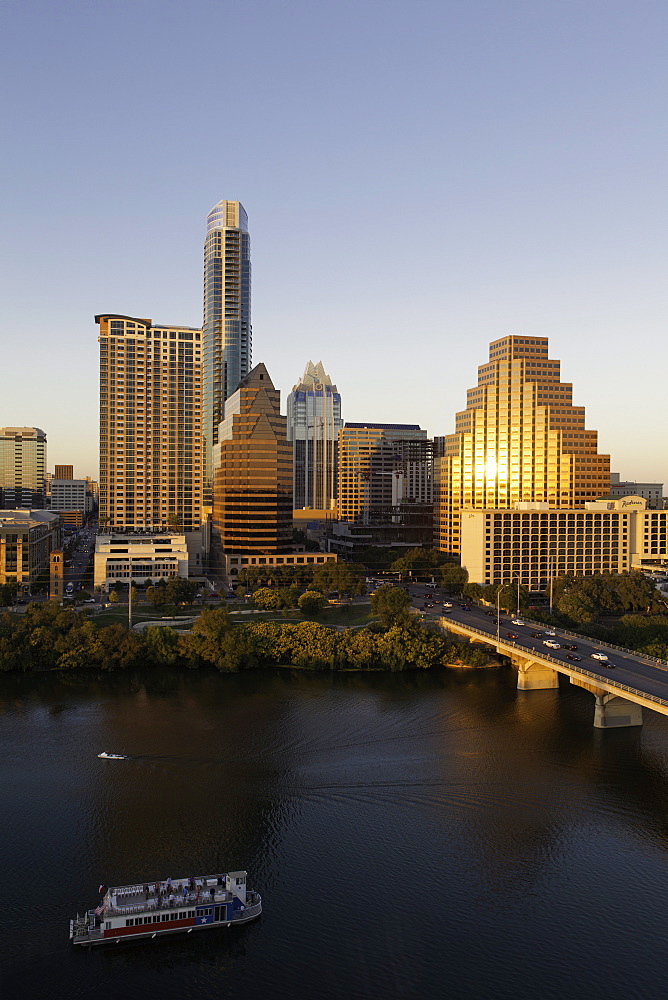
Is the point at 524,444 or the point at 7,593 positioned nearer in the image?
the point at 7,593

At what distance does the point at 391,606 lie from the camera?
93.6m

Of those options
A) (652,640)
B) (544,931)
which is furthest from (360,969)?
(652,640)

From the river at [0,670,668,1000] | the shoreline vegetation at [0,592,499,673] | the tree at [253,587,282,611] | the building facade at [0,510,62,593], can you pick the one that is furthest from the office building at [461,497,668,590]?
the building facade at [0,510,62,593]

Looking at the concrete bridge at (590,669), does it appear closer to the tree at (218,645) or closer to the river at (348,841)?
the river at (348,841)

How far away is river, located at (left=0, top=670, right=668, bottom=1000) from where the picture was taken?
32.9 m

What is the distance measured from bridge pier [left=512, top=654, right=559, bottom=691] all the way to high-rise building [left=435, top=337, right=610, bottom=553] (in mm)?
63851

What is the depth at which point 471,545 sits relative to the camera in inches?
4909

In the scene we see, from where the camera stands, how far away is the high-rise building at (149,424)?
568 feet

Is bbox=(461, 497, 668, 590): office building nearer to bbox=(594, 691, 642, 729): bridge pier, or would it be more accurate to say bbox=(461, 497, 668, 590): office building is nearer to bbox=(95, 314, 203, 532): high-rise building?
bbox=(594, 691, 642, 729): bridge pier

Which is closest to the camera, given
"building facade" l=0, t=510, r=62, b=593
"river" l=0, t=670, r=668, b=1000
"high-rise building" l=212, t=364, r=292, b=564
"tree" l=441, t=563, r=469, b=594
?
"river" l=0, t=670, r=668, b=1000

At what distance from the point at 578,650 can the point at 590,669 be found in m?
9.07

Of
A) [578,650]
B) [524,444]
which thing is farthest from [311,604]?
[524,444]

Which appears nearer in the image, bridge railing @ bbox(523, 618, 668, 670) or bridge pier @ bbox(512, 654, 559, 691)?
bridge railing @ bbox(523, 618, 668, 670)

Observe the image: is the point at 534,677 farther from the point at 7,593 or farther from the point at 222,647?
the point at 7,593
